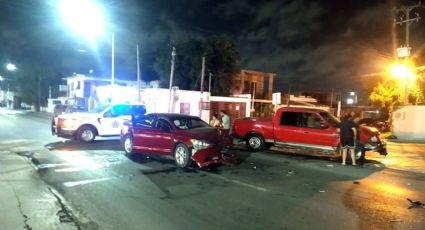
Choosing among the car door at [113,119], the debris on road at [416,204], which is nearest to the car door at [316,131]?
the debris on road at [416,204]

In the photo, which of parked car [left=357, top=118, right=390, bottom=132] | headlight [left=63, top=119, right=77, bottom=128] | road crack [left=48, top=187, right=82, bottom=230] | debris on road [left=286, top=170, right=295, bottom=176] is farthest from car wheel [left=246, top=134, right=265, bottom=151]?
parked car [left=357, top=118, right=390, bottom=132]

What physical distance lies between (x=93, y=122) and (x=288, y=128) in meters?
9.01

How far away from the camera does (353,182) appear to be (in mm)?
10820

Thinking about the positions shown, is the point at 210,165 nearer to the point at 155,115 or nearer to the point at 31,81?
the point at 155,115

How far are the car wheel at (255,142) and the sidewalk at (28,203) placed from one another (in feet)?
28.7

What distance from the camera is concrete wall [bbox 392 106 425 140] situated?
2669 cm

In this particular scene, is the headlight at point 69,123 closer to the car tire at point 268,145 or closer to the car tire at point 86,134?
the car tire at point 86,134

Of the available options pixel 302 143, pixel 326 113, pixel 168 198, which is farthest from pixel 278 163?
pixel 168 198

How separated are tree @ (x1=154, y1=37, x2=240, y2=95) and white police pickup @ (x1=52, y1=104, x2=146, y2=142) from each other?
26.1 m

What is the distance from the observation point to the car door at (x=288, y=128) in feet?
52.7

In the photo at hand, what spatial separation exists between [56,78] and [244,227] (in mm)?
80801

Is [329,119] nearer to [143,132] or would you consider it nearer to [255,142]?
[255,142]

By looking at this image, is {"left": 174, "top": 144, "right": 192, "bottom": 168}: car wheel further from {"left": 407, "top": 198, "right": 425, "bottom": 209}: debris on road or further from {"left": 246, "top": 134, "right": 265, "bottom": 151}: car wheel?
{"left": 407, "top": 198, "right": 425, "bottom": 209}: debris on road

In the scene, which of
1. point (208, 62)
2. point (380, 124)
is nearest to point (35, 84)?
point (208, 62)
